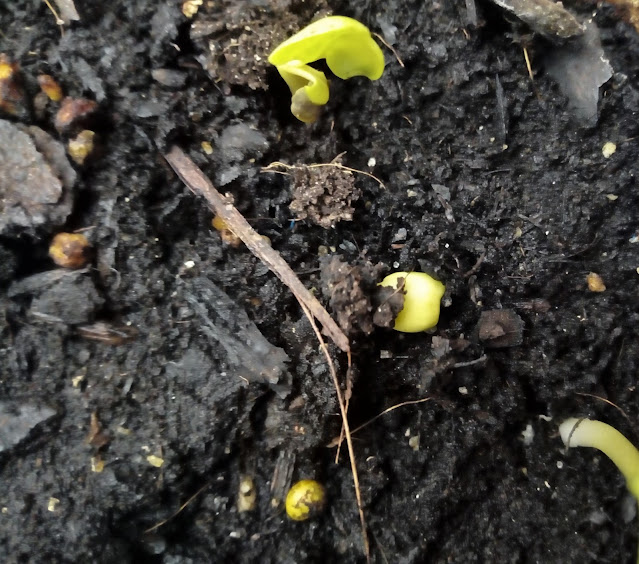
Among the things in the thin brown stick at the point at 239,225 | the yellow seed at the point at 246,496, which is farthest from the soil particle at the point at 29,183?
the yellow seed at the point at 246,496

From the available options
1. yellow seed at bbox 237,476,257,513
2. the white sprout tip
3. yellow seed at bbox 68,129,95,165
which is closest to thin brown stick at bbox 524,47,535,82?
the white sprout tip

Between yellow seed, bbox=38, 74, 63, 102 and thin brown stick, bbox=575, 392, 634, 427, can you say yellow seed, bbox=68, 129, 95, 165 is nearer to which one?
yellow seed, bbox=38, 74, 63, 102

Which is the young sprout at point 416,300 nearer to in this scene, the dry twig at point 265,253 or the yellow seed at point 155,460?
the dry twig at point 265,253

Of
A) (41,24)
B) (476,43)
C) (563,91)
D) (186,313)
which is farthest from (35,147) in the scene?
(563,91)

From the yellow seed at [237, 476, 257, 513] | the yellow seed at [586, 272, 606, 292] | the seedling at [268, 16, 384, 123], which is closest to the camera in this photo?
the seedling at [268, 16, 384, 123]

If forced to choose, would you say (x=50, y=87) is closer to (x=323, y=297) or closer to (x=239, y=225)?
(x=239, y=225)

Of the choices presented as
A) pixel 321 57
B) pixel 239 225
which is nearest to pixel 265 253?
pixel 239 225

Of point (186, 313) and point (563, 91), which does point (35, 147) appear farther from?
point (563, 91)
